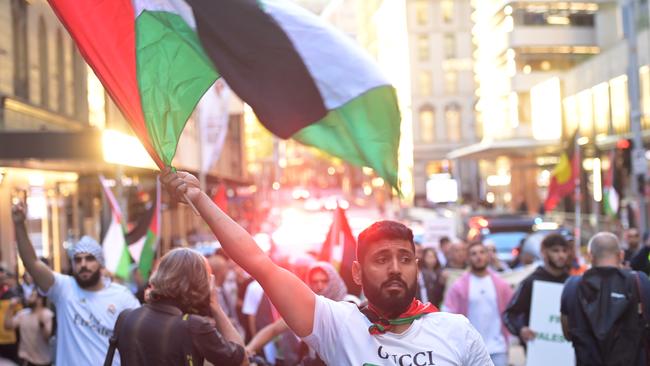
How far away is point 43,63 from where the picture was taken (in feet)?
70.1

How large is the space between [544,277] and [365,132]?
3407mm

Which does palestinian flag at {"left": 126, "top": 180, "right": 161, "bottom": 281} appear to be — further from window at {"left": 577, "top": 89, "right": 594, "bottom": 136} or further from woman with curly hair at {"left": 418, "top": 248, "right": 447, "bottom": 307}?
window at {"left": 577, "top": 89, "right": 594, "bottom": 136}

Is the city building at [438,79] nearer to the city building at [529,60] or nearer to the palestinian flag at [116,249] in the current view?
the city building at [529,60]

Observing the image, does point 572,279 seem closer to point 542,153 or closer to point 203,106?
point 203,106

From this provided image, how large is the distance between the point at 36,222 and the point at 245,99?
1480 cm

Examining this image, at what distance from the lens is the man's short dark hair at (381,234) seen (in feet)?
12.5

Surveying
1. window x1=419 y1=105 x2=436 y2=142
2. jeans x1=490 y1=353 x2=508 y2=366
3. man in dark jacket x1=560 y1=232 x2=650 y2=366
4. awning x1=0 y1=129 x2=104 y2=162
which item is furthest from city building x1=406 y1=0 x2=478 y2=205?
man in dark jacket x1=560 y1=232 x2=650 y2=366

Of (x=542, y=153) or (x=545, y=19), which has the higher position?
(x=545, y=19)

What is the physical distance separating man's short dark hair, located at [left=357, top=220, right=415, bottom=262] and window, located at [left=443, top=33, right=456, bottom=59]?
8074cm

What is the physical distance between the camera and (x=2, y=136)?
1531 centimetres

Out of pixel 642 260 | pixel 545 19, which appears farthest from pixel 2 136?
pixel 545 19

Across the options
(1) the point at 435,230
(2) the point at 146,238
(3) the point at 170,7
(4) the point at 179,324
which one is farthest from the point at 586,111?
(4) the point at 179,324

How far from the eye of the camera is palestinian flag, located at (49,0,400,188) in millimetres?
4605

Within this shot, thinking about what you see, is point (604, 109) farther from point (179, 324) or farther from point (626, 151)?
point (179, 324)
